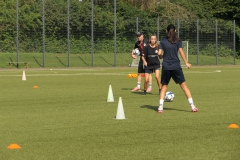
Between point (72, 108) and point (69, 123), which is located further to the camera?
point (72, 108)

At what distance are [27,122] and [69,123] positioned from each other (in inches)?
33.6

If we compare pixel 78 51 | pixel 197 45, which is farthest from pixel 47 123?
pixel 197 45

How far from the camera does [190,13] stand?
200 feet

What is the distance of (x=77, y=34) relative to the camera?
48250mm

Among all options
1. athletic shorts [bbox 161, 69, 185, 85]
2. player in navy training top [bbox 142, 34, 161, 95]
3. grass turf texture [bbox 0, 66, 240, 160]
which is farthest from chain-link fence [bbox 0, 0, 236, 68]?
athletic shorts [bbox 161, 69, 185, 85]

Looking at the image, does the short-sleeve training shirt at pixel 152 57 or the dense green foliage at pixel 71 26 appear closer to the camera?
the short-sleeve training shirt at pixel 152 57

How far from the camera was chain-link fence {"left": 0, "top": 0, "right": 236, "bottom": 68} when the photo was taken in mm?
46656

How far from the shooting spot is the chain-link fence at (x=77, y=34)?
153ft

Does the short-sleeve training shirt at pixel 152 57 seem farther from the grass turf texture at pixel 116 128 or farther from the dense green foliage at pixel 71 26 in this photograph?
the dense green foliage at pixel 71 26

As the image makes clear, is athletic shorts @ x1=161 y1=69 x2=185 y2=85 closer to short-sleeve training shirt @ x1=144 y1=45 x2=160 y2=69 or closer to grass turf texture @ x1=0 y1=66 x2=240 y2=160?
grass turf texture @ x1=0 y1=66 x2=240 y2=160

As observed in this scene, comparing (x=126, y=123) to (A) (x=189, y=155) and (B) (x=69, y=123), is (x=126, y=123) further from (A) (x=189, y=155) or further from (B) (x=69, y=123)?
(A) (x=189, y=155)

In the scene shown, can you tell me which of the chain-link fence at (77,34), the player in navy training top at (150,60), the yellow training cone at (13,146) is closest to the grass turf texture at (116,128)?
the yellow training cone at (13,146)

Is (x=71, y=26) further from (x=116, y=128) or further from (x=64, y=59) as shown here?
(x=116, y=128)

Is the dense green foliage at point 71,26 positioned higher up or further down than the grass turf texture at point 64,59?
higher up
